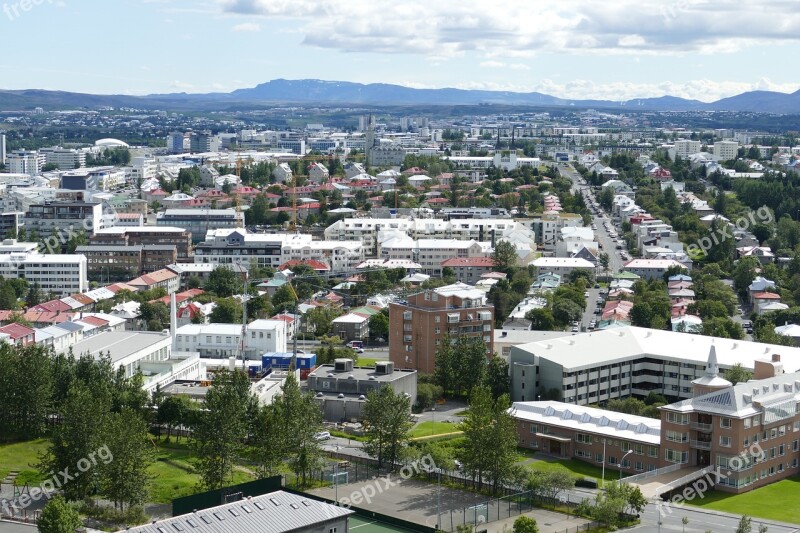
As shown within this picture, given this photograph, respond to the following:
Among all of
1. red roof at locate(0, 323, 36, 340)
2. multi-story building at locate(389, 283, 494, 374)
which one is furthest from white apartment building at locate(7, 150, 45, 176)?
multi-story building at locate(389, 283, 494, 374)

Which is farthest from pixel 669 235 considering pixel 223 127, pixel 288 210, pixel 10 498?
pixel 223 127

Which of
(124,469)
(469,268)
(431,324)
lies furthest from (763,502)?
(469,268)

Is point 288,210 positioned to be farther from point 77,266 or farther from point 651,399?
point 651,399

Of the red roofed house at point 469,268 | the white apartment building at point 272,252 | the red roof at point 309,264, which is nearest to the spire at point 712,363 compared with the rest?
the red roofed house at point 469,268

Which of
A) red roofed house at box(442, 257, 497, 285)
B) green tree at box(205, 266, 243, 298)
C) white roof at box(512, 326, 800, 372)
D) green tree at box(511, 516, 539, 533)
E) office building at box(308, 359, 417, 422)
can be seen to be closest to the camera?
green tree at box(511, 516, 539, 533)

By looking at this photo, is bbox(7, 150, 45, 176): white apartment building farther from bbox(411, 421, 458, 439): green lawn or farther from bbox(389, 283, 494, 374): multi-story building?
bbox(411, 421, 458, 439): green lawn

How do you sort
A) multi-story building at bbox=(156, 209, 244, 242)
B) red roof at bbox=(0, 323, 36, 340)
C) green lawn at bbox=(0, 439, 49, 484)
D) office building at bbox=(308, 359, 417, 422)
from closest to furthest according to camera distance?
1. green lawn at bbox=(0, 439, 49, 484)
2. office building at bbox=(308, 359, 417, 422)
3. red roof at bbox=(0, 323, 36, 340)
4. multi-story building at bbox=(156, 209, 244, 242)

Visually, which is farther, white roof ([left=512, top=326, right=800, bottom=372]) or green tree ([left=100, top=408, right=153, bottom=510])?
white roof ([left=512, top=326, right=800, bottom=372])
